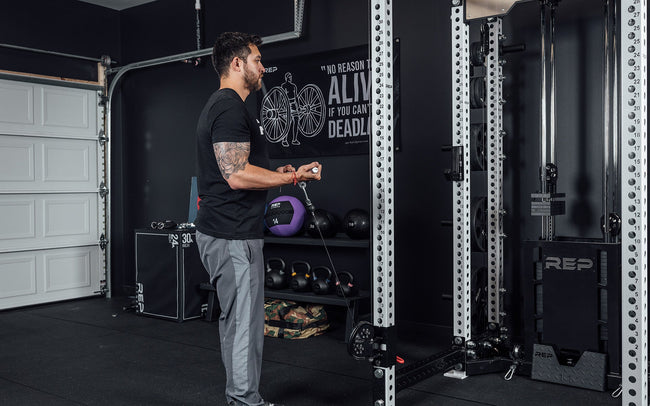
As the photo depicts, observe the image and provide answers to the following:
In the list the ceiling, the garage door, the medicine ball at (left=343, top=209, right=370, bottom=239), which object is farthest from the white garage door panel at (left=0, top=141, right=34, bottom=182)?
the medicine ball at (left=343, top=209, right=370, bottom=239)

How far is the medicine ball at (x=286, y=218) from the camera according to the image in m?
4.59

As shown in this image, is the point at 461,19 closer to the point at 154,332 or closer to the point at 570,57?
the point at 570,57

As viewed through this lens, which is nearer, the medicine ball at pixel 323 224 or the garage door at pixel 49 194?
the medicine ball at pixel 323 224

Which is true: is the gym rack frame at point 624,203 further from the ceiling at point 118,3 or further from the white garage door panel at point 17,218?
the ceiling at point 118,3

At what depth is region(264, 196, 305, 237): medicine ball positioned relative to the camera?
15.1ft

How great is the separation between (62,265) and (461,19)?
175 inches

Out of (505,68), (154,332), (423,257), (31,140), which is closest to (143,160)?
(31,140)

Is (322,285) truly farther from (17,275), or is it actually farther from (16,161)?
(16,161)

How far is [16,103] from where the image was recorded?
5688 mm

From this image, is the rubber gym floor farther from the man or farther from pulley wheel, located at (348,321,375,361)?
the man

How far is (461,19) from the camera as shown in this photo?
347 centimetres

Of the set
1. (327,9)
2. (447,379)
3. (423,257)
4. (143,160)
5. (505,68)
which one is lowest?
(447,379)

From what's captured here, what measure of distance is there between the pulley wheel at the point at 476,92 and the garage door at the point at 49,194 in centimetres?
409

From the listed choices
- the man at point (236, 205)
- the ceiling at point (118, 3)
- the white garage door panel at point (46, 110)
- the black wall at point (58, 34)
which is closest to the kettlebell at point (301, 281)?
the man at point (236, 205)
